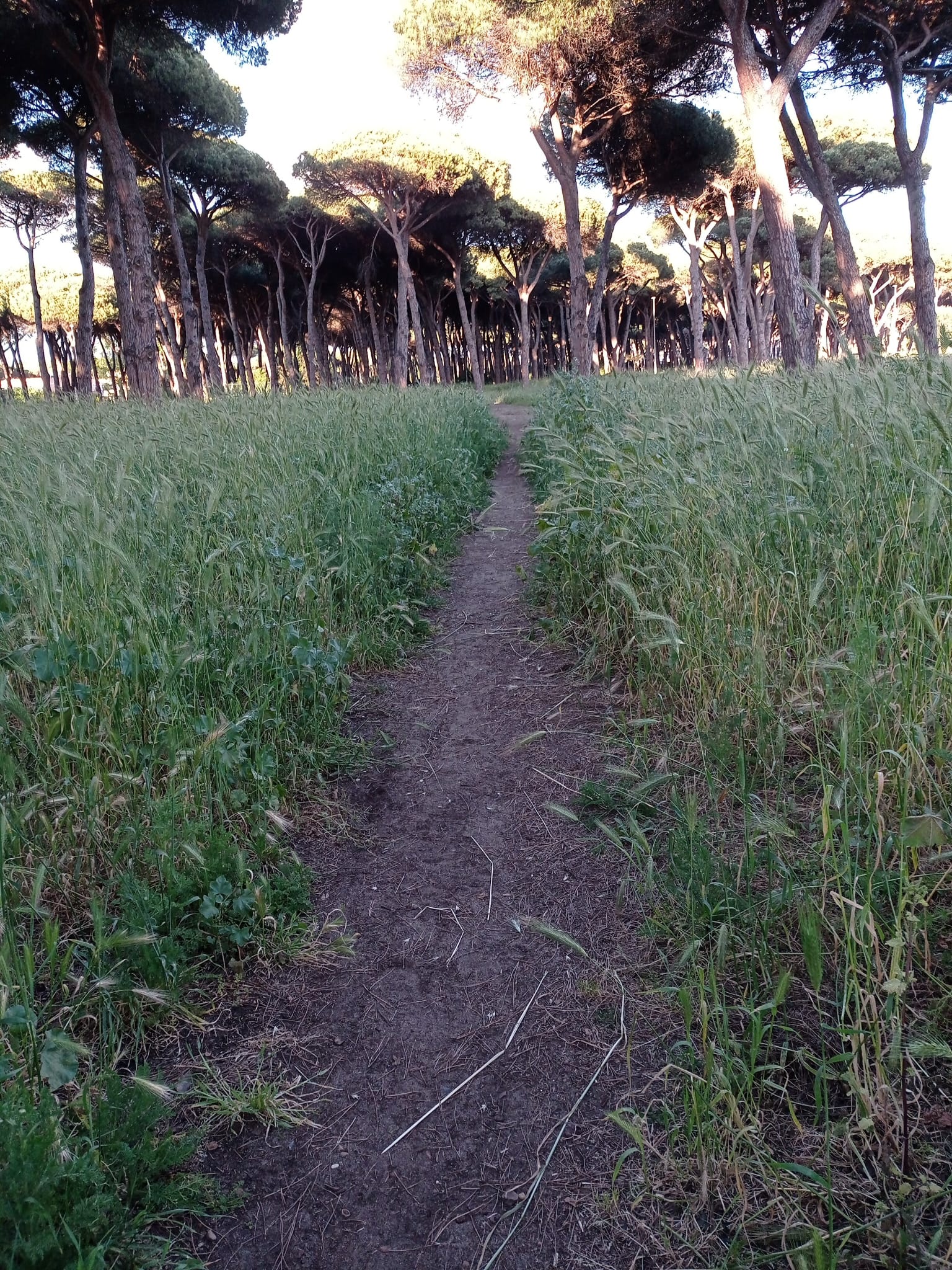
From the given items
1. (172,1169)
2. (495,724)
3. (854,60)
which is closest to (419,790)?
(495,724)

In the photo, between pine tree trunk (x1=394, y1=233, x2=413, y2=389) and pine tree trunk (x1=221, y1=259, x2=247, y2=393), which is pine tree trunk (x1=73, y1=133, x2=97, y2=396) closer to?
pine tree trunk (x1=221, y1=259, x2=247, y2=393)

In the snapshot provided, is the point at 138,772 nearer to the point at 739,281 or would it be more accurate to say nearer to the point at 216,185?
the point at 216,185

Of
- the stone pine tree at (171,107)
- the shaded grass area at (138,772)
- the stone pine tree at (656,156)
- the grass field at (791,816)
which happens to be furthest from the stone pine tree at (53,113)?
the grass field at (791,816)

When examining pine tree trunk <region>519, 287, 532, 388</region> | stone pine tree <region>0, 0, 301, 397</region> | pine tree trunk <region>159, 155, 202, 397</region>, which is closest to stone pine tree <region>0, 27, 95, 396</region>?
stone pine tree <region>0, 0, 301, 397</region>

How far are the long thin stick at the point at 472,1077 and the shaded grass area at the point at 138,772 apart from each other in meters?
0.32

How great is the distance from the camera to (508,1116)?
184cm

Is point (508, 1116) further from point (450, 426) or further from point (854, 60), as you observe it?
point (854, 60)

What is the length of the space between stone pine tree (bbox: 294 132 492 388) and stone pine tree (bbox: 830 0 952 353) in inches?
477

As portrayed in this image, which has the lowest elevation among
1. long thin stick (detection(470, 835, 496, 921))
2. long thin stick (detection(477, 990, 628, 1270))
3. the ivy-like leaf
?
long thin stick (detection(477, 990, 628, 1270))

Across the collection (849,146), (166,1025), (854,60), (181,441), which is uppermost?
(849,146)

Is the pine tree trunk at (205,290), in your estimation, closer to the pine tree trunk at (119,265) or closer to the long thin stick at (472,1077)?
the pine tree trunk at (119,265)

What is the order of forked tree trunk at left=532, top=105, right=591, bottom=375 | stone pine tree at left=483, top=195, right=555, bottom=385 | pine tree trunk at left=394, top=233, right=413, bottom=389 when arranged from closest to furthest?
1. forked tree trunk at left=532, top=105, right=591, bottom=375
2. pine tree trunk at left=394, top=233, right=413, bottom=389
3. stone pine tree at left=483, top=195, right=555, bottom=385

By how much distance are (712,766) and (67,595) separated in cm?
249

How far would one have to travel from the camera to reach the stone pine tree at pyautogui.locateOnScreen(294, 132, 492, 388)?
23.8 m
